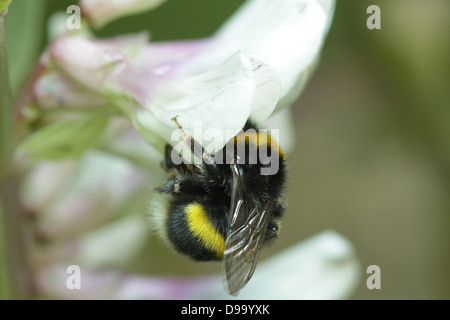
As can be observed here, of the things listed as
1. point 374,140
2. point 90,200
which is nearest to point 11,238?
point 90,200

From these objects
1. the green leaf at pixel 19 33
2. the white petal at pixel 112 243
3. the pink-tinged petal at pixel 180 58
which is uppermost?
the green leaf at pixel 19 33

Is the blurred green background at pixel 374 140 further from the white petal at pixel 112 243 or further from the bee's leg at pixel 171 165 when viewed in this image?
the bee's leg at pixel 171 165

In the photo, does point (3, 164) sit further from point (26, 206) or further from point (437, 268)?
point (437, 268)

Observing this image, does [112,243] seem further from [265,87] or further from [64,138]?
[265,87]

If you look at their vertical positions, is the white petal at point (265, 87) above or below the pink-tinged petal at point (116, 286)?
above

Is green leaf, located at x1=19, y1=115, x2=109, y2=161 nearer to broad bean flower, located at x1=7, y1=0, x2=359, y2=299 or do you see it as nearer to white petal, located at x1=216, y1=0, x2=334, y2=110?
broad bean flower, located at x1=7, y1=0, x2=359, y2=299

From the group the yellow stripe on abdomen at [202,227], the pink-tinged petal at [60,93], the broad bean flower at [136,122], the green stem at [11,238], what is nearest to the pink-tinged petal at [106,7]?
the broad bean flower at [136,122]
